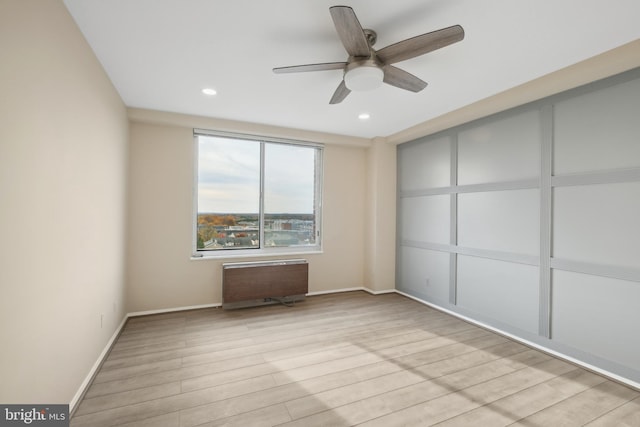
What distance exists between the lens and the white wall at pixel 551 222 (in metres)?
2.28

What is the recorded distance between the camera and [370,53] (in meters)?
1.91

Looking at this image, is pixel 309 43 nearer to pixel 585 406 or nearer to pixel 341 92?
pixel 341 92

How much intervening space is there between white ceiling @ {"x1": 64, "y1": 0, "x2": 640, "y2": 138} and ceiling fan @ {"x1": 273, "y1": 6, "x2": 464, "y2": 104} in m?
0.18

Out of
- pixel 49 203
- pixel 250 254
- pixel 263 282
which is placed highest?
pixel 49 203

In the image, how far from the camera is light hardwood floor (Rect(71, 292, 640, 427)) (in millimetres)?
1839

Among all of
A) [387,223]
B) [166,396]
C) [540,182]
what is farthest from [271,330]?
[540,182]

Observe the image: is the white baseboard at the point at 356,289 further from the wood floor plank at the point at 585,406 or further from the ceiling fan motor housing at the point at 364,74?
the ceiling fan motor housing at the point at 364,74

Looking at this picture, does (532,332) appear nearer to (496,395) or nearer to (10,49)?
(496,395)

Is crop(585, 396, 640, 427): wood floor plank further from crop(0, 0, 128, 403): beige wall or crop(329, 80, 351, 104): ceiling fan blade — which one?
crop(0, 0, 128, 403): beige wall

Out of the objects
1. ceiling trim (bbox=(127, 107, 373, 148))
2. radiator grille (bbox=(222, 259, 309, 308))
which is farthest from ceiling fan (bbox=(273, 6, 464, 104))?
radiator grille (bbox=(222, 259, 309, 308))

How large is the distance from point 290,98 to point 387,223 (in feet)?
8.77

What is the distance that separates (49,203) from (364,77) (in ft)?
6.90

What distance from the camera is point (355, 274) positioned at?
4938mm

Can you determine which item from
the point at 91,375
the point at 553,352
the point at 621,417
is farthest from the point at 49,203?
the point at 553,352
